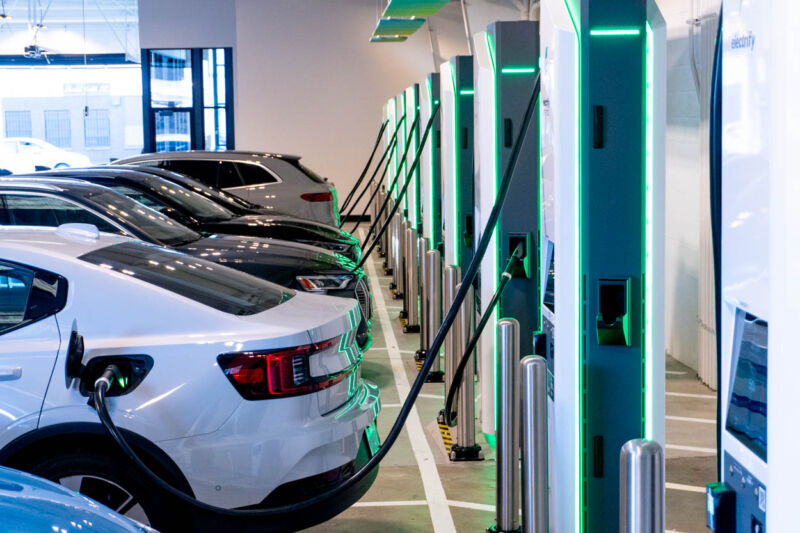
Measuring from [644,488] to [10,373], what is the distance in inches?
105

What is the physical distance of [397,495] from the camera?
19.5ft

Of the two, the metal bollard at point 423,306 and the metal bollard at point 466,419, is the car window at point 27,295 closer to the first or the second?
the metal bollard at point 466,419

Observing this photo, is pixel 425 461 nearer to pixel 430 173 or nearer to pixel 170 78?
pixel 430 173

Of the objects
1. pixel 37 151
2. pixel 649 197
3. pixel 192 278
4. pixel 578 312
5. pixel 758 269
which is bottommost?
pixel 578 312

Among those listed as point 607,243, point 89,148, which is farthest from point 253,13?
point 607,243

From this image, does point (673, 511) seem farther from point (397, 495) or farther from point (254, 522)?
point (254, 522)

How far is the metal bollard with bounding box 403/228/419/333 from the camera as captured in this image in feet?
35.6

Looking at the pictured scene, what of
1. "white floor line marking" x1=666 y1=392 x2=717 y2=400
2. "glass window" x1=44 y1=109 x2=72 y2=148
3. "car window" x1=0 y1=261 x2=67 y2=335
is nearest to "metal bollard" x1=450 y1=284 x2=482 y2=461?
"white floor line marking" x1=666 y1=392 x2=717 y2=400

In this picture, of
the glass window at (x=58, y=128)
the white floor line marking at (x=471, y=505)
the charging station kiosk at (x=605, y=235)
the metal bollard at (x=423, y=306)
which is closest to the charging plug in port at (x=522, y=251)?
the white floor line marking at (x=471, y=505)

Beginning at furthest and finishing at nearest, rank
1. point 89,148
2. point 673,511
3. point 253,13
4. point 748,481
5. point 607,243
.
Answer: point 89,148, point 253,13, point 673,511, point 607,243, point 748,481

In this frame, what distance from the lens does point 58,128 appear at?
37.6m

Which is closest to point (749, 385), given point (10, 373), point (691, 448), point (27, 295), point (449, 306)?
point (10, 373)

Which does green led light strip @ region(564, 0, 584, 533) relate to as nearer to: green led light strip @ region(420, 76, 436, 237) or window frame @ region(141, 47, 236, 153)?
green led light strip @ region(420, 76, 436, 237)

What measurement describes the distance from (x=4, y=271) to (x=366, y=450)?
175cm
